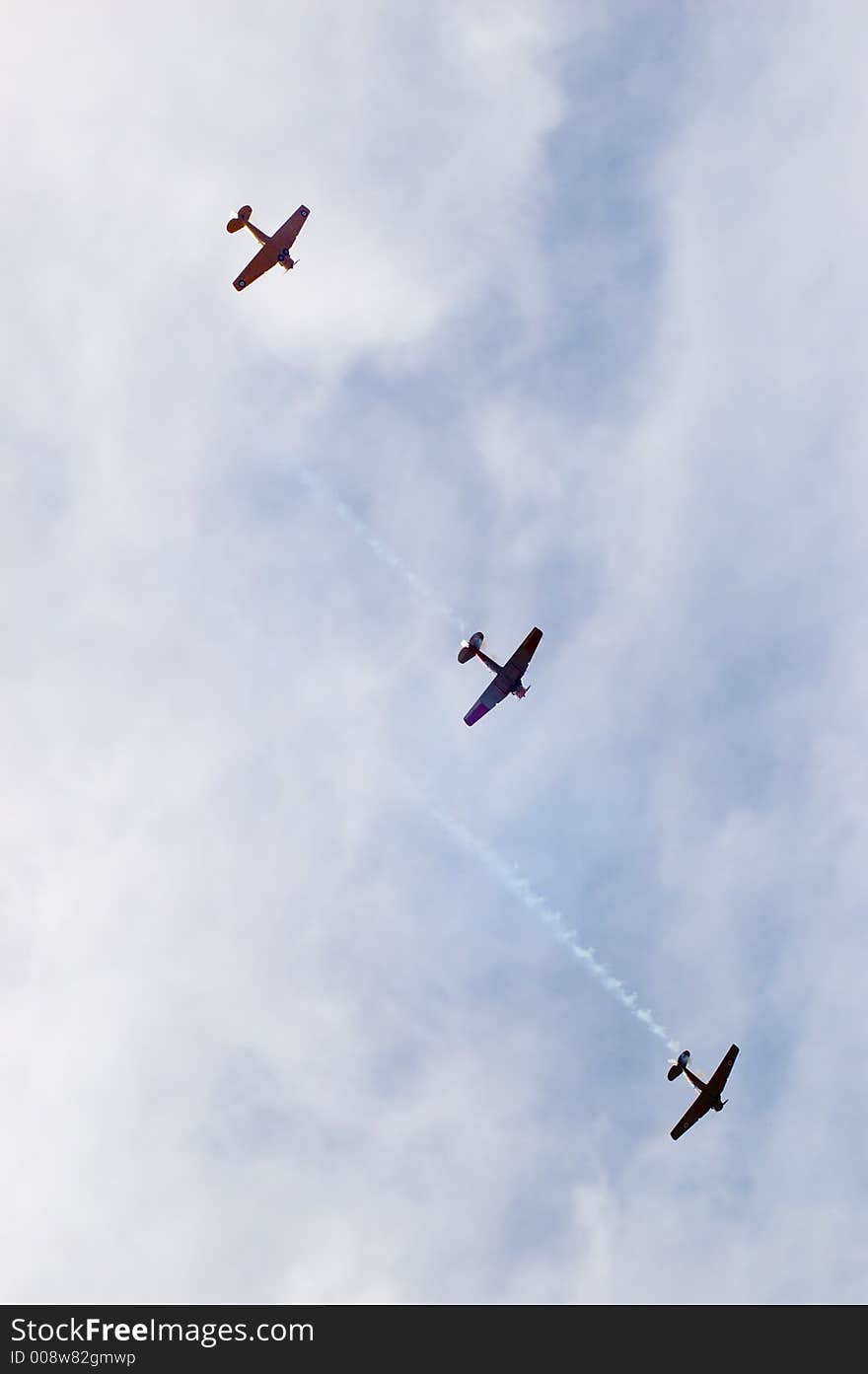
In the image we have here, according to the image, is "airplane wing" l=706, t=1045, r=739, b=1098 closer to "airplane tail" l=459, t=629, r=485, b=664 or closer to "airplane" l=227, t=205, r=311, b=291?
"airplane tail" l=459, t=629, r=485, b=664

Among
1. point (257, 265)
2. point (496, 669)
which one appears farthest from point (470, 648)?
point (257, 265)

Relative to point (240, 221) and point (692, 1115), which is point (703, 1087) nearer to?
point (692, 1115)

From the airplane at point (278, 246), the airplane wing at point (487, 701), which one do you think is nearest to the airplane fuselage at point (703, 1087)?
the airplane wing at point (487, 701)

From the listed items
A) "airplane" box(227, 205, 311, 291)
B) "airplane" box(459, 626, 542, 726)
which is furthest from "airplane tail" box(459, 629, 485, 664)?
"airplane" box(227, 205, 311, 291)

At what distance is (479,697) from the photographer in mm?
152625

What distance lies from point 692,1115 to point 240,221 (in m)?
136

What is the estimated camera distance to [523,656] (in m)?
146

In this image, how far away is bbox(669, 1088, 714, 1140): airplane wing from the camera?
154750mm

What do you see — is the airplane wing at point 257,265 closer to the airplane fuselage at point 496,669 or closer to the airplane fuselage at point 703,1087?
the airplane fuselage at point 496,669

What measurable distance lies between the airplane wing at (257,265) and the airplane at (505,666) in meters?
56.9
